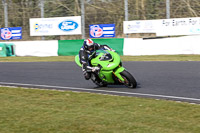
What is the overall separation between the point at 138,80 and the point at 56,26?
14002 mm

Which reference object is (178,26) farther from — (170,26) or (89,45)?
(89,45)

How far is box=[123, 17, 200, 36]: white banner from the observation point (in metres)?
20.1

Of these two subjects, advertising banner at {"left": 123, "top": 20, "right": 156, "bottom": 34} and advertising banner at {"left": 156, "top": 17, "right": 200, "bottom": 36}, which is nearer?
advertising banner at {"left": 156, "top": 17, "right": 200, "bottom": 36}

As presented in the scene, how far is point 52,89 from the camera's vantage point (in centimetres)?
948

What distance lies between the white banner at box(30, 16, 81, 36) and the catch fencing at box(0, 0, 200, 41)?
389mm

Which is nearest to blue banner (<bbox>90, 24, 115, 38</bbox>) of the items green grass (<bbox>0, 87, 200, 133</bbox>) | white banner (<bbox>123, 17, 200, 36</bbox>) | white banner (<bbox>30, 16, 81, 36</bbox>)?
white banner (<bbox>30, 16, 81, 36</bbox>)

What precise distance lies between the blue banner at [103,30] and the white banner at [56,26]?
1326 millimetres

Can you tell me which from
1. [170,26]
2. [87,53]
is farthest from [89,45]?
[170,26]

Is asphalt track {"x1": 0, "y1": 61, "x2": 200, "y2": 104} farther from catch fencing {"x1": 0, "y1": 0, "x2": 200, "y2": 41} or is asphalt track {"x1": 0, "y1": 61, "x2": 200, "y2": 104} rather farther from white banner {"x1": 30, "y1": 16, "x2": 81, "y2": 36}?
white banner {"x1": 30, "y1": 16, "x2": 81, "y2": 36}

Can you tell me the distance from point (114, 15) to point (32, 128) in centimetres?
1771

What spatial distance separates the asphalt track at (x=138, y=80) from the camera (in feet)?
28.0

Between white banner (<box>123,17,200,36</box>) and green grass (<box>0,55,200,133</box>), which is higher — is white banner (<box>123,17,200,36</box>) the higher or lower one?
the higher one

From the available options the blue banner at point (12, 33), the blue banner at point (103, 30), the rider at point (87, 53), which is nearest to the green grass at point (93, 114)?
the rider at point (87, 53)

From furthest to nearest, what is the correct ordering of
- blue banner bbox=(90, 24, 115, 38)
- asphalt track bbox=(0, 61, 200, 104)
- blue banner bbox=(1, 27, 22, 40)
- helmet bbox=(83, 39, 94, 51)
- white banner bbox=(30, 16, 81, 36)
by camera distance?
blue banner bbox=(1, 27, 22, 40) → white banner bbox=(30, 16, 81, 36) → blue banner bbox=(90, 24, 115, 38) → helmet bbox=(83, 39, 94, 51) → asphalt track bbox=(0, 61, 200, 104)
